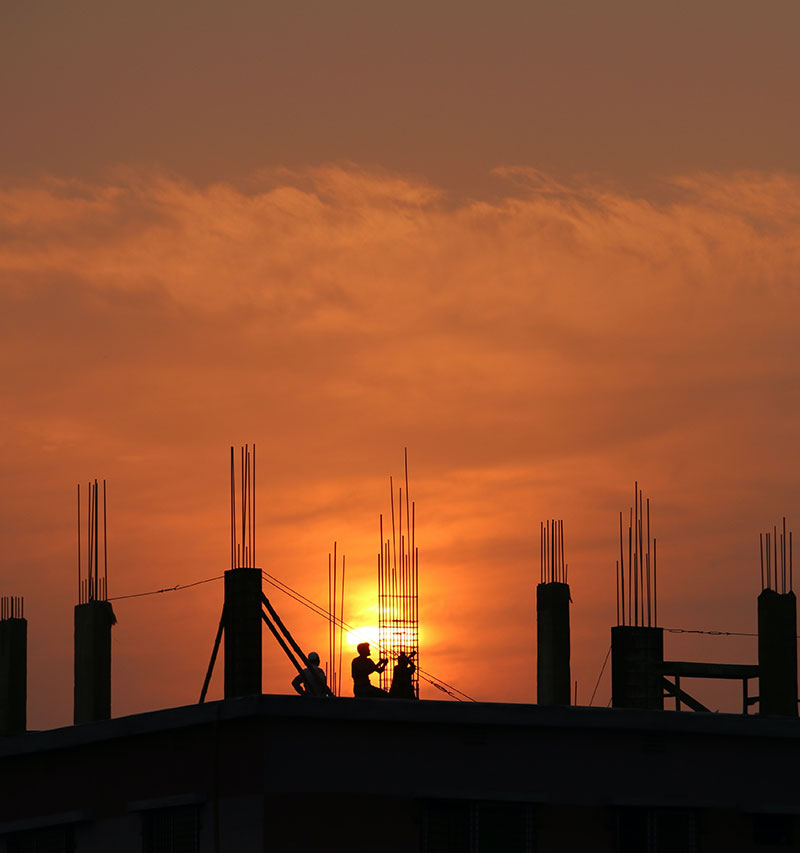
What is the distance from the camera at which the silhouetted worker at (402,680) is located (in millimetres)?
37044

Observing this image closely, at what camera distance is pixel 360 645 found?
1358 inches

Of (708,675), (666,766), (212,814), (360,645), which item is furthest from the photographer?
(708,675)

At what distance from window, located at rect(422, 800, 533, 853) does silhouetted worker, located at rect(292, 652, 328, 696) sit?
5026mm

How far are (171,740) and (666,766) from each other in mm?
8144

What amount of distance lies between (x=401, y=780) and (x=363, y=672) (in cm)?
531

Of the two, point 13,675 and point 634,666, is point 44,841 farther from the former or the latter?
point 634,666

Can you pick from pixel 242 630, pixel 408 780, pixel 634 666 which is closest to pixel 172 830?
pixel 408 780

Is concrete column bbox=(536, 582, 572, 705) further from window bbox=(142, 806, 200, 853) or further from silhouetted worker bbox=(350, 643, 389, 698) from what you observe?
window bbox=(142, 806, 200, 853)

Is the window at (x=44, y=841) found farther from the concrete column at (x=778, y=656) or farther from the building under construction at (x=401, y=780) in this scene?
the concrete column at (x=778, y=656)

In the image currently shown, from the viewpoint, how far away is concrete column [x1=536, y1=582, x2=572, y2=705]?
36.2m

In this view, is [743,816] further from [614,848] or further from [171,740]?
[171,740]

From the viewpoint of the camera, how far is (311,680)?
33.7 meters

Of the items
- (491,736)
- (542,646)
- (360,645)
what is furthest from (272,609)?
(491,736)

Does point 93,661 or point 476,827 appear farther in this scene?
point 93,661
